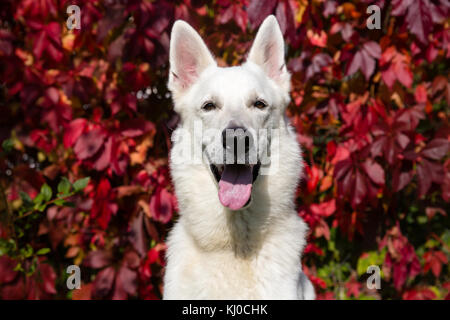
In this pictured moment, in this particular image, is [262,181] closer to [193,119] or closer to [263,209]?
[263,209]

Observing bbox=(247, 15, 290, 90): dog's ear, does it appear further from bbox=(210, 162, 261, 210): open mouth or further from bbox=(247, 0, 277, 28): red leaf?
bbox=(210, 162, 261, 210): open mouth

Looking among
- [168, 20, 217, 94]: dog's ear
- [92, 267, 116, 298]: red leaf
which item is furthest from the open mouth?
[92, 267, 116, 298]: red leaf

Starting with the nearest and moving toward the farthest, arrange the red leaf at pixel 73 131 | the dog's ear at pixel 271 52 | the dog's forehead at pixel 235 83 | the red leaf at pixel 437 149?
the dog's forehead at pixel 235 83, the dog's ear at pixel 271 52, the red leaf at pixel 437 149, the red leaf at pixel 73 131

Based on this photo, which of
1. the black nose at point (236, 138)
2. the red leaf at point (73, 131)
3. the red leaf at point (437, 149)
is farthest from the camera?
the red leaf at point (73, 131)

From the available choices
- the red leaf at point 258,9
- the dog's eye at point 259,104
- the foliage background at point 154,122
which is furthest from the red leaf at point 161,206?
the red leaf at point 258,9

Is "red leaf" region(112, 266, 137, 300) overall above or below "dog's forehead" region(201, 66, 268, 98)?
below

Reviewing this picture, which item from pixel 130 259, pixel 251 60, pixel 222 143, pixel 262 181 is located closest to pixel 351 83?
pixel 251 60

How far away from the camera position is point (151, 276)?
3.51 m

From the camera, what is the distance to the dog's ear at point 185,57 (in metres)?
2.50

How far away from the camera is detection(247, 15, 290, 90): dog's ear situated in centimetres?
249

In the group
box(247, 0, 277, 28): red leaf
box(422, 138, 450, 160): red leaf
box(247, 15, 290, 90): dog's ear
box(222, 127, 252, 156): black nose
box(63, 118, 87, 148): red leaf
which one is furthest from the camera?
box(63, 118, 87, 148): red leaf

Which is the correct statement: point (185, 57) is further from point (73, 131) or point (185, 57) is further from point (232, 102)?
point (73, 131)

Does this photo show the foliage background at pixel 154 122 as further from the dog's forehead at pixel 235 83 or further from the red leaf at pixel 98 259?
the dog's forehead at pixel 235 83

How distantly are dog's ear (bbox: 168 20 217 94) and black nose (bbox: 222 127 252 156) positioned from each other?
0.68 m
